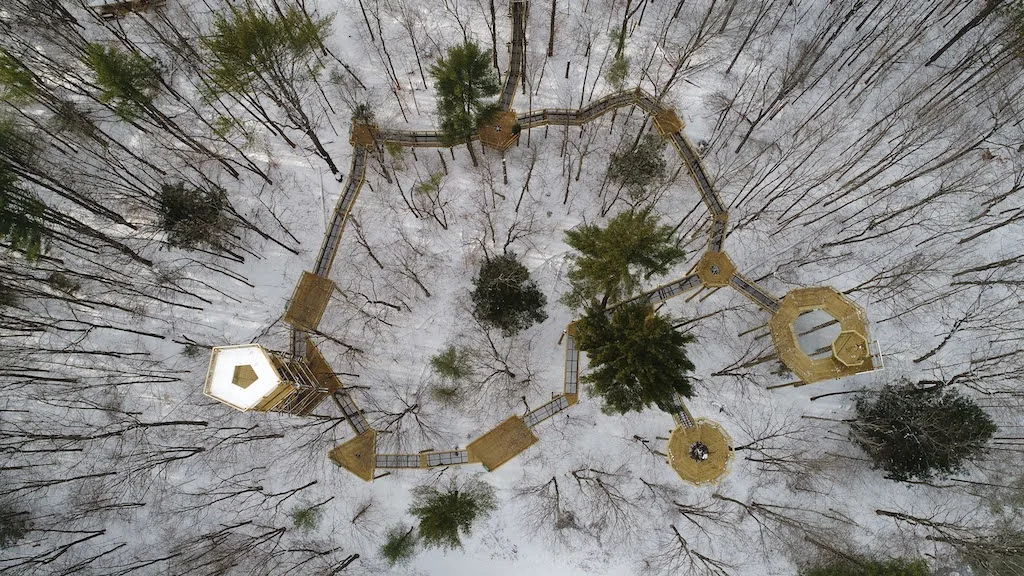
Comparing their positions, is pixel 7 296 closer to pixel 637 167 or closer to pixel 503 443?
pixel 503 443

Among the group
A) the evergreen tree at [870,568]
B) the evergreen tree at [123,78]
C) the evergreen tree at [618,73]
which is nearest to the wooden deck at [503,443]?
the evergreen tree at [870,568]

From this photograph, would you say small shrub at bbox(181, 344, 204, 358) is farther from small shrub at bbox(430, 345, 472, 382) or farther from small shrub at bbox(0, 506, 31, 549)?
small shrub at bbox(430, 345, 472, 382)

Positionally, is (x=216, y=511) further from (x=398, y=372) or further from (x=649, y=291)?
(x=649, y=291)

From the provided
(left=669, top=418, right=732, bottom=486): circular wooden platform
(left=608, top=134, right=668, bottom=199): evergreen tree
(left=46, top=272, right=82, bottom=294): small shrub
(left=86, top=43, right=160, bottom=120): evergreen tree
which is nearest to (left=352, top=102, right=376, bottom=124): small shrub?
(left=86, top=43, right=160, bottom=120): evergreen tree

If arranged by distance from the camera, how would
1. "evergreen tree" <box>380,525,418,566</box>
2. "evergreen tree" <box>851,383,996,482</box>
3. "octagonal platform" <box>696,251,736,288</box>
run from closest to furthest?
"evergreen tree" <box>851,383,996,482</box> < "evergreen tree" <box>380,525,418,566</box> < "octagonal platform" <box>696,251,736,288</box>

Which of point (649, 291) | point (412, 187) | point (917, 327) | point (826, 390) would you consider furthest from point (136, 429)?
point (917, 327)

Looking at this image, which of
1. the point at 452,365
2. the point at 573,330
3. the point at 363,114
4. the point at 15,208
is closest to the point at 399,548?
the point at 452,365

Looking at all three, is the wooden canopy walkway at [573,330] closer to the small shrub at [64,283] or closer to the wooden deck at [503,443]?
the wooden deck at [503,443]
